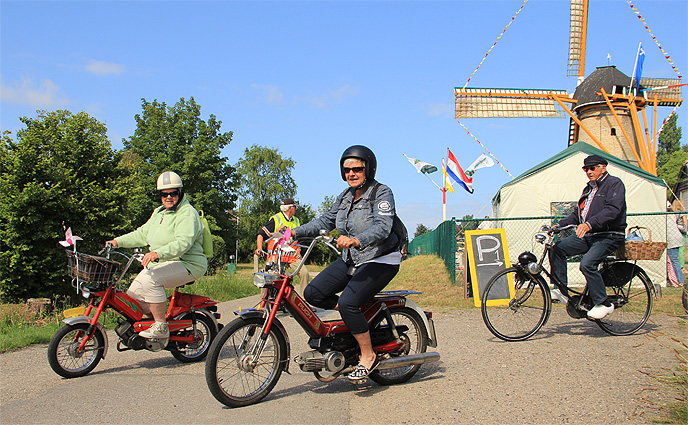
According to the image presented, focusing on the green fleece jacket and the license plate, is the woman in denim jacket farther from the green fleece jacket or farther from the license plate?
the license plate

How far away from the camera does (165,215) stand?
5637mm

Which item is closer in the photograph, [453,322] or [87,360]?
[87,360]

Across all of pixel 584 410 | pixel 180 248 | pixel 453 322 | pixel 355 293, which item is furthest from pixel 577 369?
pixel 180 248

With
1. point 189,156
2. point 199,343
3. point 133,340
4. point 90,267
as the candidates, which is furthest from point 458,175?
point 189,156

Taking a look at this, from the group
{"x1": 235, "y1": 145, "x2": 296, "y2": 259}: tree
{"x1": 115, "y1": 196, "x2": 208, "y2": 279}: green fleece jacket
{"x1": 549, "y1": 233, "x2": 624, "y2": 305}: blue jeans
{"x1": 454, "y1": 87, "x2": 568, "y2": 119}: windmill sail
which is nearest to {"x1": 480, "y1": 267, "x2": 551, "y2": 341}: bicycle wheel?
{"x1": 549, "y1": 233, "x2": 624, "y2": 305}: blue jeans

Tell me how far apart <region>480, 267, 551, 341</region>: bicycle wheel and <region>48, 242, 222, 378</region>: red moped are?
320cm

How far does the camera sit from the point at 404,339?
471 cm

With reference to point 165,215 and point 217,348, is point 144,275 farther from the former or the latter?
point 217,348

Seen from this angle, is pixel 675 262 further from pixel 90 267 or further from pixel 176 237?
pixel 90 267

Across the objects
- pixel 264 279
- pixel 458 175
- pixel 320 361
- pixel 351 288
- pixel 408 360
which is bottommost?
pixel 408 360

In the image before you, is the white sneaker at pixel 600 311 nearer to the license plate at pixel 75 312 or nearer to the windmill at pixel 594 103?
the license plate at pixel 75 312

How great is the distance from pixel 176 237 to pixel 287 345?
190 centimetres

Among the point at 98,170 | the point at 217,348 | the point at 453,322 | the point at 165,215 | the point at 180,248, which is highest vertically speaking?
the point at 98,170

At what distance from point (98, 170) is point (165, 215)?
81.1 ft
